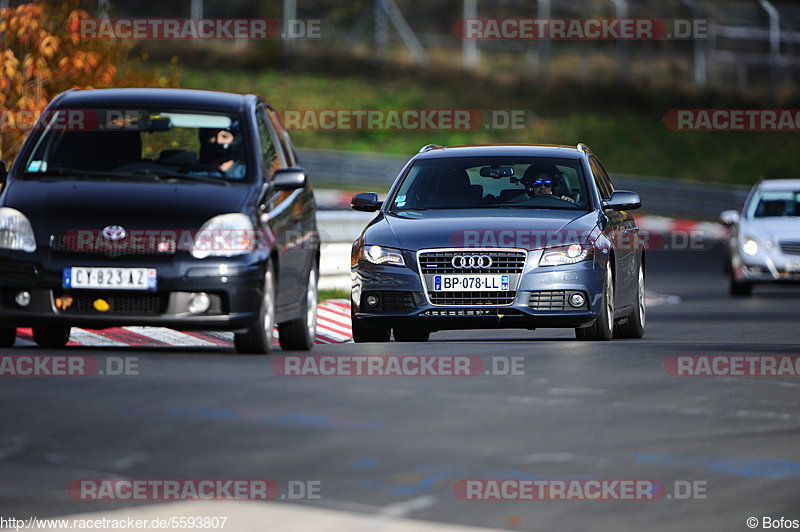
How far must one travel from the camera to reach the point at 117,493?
739 cm

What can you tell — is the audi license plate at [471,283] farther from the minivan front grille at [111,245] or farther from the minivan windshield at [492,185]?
the minivan front grille at [111,245]

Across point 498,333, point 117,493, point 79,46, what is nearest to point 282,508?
point 117,493

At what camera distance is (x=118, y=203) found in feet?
40.3

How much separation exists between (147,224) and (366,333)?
3.26 metres

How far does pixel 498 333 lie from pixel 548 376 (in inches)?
267

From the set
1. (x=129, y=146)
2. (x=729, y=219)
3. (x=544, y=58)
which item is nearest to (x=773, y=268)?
(x=729, y=219)

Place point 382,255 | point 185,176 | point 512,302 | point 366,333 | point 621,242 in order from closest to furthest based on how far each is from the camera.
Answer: point 185,176
point 512,302
point 382,255
point 366,333
point 621,242

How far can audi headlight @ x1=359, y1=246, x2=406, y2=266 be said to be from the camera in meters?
14.2

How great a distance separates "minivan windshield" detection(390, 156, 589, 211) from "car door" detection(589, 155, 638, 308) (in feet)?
0.95

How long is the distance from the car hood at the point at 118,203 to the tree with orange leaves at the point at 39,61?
7.38 metres

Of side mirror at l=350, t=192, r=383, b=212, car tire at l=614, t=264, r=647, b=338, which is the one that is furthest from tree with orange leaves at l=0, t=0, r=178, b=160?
car tire at l=614, t=264, r=647, b=338

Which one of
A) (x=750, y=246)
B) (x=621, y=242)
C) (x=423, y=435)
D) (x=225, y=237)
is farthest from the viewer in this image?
(x=750, y=246)

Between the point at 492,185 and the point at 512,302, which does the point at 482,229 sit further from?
the point at 492,185

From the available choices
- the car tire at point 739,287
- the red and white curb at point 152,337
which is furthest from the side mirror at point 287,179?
the car tire at point 739,287
